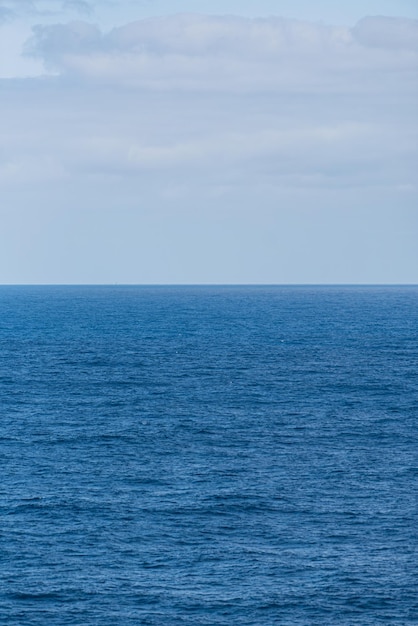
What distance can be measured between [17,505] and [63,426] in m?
26.6

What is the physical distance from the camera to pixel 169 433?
87.2 meters

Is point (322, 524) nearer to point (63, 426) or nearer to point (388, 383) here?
point (63, 426)

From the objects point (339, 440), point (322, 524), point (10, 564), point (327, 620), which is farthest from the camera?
point (339, 440)

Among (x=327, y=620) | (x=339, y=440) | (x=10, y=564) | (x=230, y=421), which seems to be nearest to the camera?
(x=327, y=620)

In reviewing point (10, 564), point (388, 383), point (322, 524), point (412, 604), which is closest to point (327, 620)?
point (412, 604)

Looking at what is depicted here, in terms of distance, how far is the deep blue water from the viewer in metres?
49.3

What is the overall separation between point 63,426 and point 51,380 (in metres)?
30.6

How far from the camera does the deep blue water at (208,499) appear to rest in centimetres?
4928

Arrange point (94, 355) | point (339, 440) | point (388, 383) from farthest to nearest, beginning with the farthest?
1. point (94, 355)
2. point (388, 383)
3. point (339, 440)

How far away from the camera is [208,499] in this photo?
6512 centimetres

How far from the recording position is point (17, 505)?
63.4 meters

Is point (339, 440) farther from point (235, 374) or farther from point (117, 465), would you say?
point (235, 374)

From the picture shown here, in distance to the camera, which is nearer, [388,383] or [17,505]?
[17,505]

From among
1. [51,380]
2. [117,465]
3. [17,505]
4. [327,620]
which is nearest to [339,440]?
[117,465]
